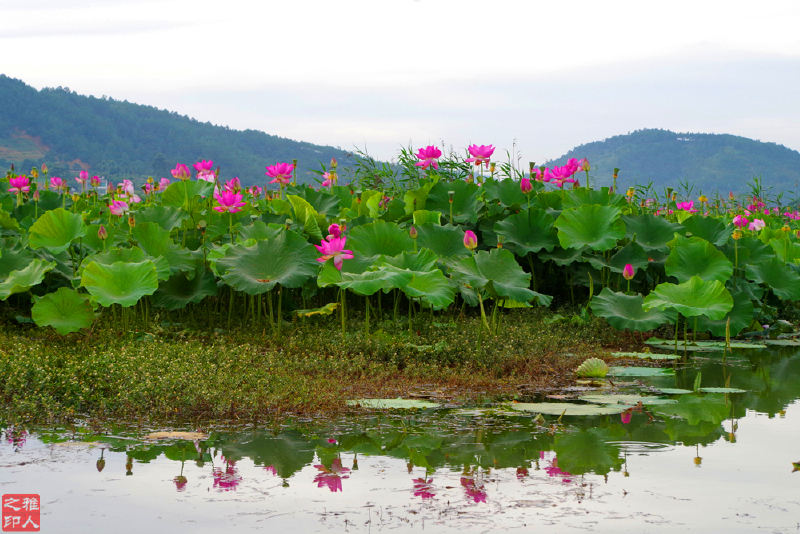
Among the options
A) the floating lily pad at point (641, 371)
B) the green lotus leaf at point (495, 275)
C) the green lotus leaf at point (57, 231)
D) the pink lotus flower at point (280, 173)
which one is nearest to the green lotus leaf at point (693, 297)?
the floating lily pad at point (641, 371)

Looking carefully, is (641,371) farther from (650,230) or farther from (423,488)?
(423,488)

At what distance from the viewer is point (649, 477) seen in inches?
95.3

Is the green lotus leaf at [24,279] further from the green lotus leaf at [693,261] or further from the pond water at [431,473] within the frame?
the green lotus leaf at [693,261]

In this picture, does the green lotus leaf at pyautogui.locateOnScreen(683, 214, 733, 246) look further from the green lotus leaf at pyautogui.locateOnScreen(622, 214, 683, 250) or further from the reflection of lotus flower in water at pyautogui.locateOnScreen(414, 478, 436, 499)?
the reflection of lotus flower in water at pyautogui.locateOnScreen(414, 478, 436, 499)

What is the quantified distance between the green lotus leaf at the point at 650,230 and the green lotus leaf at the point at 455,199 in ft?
4.18

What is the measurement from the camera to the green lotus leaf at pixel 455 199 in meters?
6.32

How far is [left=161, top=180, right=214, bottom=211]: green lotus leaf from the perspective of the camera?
5820 mm

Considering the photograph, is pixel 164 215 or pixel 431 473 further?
pixel 164 215

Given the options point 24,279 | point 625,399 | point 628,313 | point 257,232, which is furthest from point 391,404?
point 24,279

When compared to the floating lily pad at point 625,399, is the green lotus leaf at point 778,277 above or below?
above

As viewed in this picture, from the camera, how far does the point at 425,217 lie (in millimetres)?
5809

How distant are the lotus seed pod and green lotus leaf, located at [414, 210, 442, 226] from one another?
6.46 feet

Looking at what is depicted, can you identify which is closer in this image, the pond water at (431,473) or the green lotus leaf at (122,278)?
the pond water at (431,473)

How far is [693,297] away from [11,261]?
4.81m
